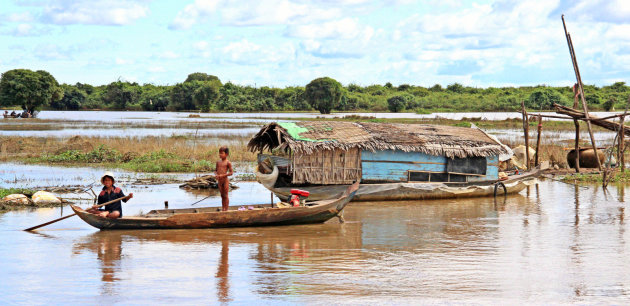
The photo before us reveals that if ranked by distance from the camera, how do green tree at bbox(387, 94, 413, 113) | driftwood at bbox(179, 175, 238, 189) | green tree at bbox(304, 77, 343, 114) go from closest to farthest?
driftwood at bbox(179, 175, 238, 189) < green tree at bbox(304, 77, 343, 114) < green tree at bbox(387, 94, 413, 113)

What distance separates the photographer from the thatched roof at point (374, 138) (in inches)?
520

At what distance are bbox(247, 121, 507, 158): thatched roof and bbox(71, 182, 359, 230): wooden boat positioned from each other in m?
2.11

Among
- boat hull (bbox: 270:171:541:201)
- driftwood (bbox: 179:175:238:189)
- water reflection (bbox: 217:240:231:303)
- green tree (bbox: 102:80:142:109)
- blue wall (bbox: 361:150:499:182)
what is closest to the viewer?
water reflection (bbox: 217:240:231:303)

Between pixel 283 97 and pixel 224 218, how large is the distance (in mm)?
53463

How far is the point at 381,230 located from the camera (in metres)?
11.2

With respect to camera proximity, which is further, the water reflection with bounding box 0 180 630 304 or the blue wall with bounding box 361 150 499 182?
the blue wall with bounding box 361 150 499 182

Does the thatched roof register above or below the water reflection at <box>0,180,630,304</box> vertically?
above

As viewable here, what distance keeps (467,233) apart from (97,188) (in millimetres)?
8673

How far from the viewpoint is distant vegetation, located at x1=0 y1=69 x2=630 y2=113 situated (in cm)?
5025

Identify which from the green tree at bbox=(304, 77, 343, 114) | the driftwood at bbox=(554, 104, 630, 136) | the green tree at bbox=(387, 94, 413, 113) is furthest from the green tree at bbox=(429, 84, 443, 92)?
the driftwood at bbox=(554, 104, 630, 136)

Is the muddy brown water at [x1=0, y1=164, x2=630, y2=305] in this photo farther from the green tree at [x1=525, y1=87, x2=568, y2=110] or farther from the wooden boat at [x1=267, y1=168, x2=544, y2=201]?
the green tree at [x1=525, y1=87, x2=568, y2=110]

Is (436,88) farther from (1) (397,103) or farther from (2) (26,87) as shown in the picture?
(2) (26,87)

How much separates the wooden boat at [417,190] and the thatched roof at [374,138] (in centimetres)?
73

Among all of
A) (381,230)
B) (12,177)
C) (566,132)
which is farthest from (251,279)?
(566,132)
